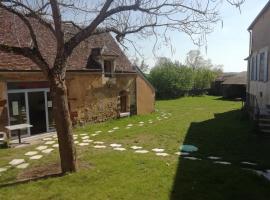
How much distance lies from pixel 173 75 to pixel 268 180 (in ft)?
122

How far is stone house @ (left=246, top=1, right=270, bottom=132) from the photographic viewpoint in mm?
13731

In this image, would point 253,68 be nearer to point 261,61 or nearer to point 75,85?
point 261,61

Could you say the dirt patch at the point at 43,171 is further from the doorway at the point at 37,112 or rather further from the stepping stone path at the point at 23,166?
the doorway at the point at 37,112

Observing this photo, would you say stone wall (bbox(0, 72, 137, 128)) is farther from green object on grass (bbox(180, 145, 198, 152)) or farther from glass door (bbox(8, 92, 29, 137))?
green object on grass (bbox(180, 145, 198, 152))

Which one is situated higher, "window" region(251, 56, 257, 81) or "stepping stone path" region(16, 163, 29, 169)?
"window" region(251, 56, 257, 81)

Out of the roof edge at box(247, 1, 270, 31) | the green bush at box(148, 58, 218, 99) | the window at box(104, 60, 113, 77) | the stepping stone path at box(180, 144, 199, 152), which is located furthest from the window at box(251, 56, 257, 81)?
the green bush at box(148, 58, 218, 99)

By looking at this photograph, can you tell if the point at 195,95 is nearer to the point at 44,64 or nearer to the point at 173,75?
the point at 173,75

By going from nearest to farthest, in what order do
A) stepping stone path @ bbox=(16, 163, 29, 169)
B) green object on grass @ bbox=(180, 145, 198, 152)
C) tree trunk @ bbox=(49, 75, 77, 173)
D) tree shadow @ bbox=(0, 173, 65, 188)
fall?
tree shadow @ bbox=(0, 173, 65, 188) < tree trunk @ bbox=(49, 75, 77, 173) < stepping stone path @ bbox=(16, 163, 29, 169) < green object on grass @ bbox=(180, 145, 198, 152)

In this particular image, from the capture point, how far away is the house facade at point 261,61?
14727 mm

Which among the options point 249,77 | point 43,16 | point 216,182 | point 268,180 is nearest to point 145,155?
point 216,182

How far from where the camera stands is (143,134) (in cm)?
1418

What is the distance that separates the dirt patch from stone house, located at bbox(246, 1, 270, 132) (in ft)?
28.0

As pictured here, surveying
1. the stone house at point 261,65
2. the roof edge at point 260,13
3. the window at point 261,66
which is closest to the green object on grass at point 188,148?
the stone house at point 261,65

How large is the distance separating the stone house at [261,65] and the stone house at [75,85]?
833 cm
